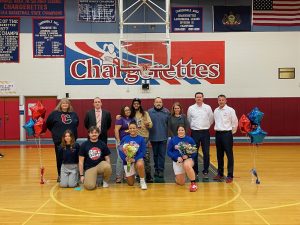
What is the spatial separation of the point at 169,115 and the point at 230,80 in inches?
351

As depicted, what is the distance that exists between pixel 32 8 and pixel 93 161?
35.8 feet

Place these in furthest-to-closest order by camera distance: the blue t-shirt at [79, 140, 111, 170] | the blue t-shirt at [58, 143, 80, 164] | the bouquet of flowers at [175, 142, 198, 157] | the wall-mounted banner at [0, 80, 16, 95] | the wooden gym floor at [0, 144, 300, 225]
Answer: the wall-mounted banner at [0, 80, 16, 95], the blue t-shirt at [58, 143, 80, 164], the bouquet of flowers at [175, 142, 198, 157], the blue t-shirt at [79, 140, 111, 170], the wooden gym floor at [0, 144, 300, 225]

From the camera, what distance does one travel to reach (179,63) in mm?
17031

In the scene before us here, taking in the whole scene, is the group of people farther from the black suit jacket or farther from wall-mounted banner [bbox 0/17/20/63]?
wall-mounted banner [bbox 0/17/20/63]

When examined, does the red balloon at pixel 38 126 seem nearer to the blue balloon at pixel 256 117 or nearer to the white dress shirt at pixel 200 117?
the white dress shirt at pixel 200 117

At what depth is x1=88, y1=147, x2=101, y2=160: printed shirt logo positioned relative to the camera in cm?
795

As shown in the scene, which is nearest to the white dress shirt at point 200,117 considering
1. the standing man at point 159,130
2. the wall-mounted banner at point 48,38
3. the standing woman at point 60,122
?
the standing man at point 159,130

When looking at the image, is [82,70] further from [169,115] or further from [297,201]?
[297,201]

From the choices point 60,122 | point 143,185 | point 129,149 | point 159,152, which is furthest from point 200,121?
point 60,122

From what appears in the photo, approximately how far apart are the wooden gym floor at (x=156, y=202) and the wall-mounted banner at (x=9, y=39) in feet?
26.6

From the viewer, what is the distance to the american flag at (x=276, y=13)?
16.6 metres

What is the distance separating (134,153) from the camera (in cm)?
801

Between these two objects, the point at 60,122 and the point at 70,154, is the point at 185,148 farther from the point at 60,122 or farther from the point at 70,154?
the point at 60,122

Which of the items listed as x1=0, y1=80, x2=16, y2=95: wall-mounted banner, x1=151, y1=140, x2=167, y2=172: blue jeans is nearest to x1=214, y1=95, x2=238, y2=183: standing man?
x1=151, y1=140, x2=167, y2=172: blue jeans
